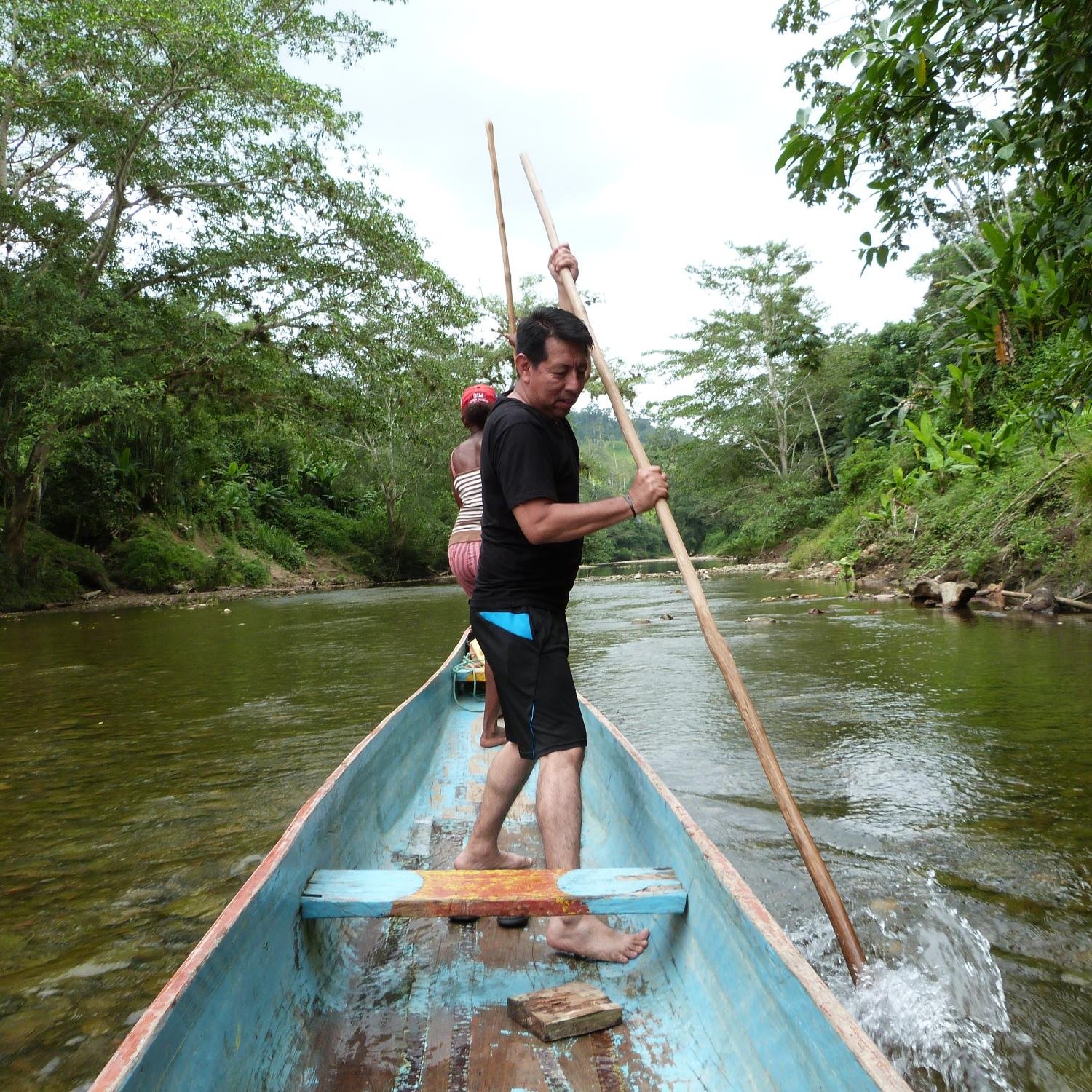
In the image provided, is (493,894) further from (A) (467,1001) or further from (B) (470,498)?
(B) (470,498)

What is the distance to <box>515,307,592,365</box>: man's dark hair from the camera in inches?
75.2

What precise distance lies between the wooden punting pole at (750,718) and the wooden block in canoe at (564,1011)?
535 millimetres

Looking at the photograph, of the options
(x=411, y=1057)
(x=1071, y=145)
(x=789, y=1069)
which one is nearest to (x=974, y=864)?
(x=789, y=1069)

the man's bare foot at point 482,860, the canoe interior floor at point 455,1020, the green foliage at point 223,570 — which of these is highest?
the green foliage at point 223,570

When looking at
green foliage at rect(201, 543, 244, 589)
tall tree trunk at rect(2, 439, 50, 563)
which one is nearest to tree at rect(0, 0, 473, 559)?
tall tree trunk at rect(2, 439, 50, 563)

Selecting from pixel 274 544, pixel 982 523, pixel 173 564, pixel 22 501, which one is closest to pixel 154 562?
pixel 173 564

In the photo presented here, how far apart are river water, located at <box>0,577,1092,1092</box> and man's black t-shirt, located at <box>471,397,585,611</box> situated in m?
1.14

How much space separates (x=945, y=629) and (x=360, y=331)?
34.5 ft

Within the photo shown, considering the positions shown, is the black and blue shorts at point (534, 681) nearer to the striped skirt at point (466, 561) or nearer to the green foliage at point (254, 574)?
the striped skirt at point (466, 561)

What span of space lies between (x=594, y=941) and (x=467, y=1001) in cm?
30

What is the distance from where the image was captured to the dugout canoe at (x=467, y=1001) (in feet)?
3.61

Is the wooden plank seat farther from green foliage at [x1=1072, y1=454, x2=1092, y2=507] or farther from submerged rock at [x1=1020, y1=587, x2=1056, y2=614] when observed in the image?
green foliage at [x1=1072, y1=454, x2=1092, y2=507]

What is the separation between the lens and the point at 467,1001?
5.28ft

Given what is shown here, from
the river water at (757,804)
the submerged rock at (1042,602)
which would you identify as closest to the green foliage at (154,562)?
the river water at (757,804)
